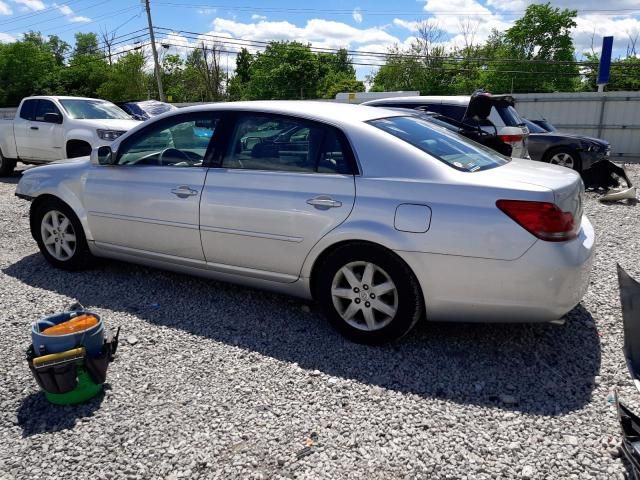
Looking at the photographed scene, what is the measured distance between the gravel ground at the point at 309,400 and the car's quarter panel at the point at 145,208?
1.65 ft

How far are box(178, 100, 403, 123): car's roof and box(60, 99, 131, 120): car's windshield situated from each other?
7360 millimetres

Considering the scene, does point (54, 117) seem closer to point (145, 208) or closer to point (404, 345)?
point (145, 208)

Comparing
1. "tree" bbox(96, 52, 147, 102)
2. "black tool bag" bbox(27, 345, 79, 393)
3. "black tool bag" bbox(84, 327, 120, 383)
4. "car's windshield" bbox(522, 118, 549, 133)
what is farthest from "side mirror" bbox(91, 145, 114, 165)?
"tree" bbox(96, 52, 147, 102)

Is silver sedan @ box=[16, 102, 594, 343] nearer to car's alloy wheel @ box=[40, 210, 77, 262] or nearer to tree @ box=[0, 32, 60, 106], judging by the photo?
car's alloy wheel @ box=[40, 210, 77, 262]

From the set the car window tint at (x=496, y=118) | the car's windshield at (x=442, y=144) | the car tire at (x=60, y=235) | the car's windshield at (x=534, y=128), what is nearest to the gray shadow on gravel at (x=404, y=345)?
the car tire at (x=60, y=235)

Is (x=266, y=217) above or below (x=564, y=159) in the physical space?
above

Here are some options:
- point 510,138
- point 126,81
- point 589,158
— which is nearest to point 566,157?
point 589,158

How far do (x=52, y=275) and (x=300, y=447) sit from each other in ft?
11.3

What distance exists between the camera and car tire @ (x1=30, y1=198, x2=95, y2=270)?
471cm

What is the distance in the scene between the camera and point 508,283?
9.71 feet

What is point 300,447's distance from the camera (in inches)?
98.0

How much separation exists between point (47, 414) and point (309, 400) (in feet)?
4.64

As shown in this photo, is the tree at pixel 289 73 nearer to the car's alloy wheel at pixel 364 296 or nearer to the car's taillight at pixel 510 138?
the car's taillight at pixel 510 138

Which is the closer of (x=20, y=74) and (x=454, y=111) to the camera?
(x=454, y=111)
